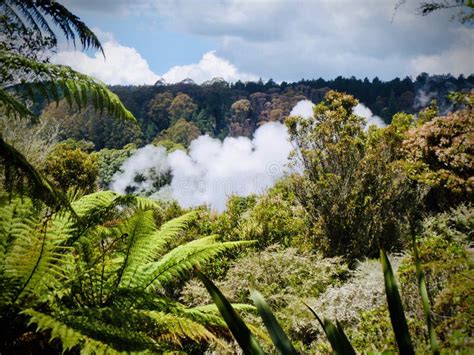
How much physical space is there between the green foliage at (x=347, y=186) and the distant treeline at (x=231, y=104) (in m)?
48.1

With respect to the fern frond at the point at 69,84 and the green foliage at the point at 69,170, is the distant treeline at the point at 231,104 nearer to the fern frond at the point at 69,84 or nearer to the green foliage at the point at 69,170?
the green foliage at the point at 69,170

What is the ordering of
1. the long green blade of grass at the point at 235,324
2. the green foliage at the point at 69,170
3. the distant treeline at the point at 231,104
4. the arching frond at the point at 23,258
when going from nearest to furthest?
1. the long green blade of grass at the point at 235,324
2. the arching frond at the point at 23,258
3. the green foliage at the point at 69,170
4. the distant treeline at the point at 231,104

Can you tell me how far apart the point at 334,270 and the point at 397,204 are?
259 centimetres

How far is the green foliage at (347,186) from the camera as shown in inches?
251

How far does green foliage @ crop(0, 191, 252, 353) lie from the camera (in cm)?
181

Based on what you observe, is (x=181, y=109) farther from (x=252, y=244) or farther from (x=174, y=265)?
(x=174, y=265)

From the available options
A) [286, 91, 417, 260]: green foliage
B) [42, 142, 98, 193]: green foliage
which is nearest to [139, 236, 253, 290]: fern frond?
[286, 91, 417, 260]: green foliage

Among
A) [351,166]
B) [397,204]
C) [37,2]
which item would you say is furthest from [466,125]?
[37,2]

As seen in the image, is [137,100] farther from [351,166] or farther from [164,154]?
[351,166]

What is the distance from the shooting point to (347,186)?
21.5ft

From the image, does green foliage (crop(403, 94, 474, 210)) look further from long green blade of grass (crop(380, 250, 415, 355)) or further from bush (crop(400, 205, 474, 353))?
long green blade of grass (crop(380, 250, 415, 355))

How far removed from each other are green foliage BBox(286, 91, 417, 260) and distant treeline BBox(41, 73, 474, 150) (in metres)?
48.1

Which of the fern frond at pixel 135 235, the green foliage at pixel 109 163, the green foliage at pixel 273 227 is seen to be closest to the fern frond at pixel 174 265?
the fern frond at pixel 135 235

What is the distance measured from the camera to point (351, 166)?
670 centimetres
